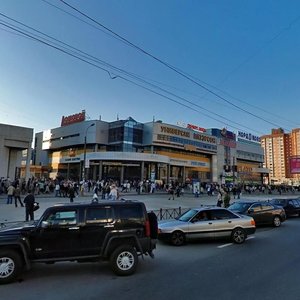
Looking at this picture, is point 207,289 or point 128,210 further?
point 128,210

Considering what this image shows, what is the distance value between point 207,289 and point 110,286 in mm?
1956

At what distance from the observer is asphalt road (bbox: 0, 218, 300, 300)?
594 cm

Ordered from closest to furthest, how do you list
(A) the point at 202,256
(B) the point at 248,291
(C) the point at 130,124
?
(B) the point at 248,291 → (A) the point at 202,256 → (C) the point at 130,124

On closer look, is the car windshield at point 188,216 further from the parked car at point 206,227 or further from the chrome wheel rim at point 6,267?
the chrome wheel rim at point 6,267

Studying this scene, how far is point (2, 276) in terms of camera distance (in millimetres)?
6703

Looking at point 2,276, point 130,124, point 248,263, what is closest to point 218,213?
point 248,263

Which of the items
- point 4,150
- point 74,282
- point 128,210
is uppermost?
point 4,150

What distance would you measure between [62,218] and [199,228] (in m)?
5.57

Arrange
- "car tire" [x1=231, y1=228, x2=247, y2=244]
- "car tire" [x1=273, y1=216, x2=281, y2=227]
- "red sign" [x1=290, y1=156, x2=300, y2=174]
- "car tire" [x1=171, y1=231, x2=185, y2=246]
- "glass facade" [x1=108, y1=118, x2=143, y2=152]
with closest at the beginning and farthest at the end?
1. "car tire" [x1=171, y1=231, x2=185, y2=246]
2. "car tire" [x1=231, y1=228, x2=247, y2=244]
3. "car tire" [x1=273, y1=216, x2=281, y2=227]
4. "red sign" [x1=290, y1=156, x2=300, y2=174]
5. "glass facade" [x1=108, y1=118, x2=143, y2=152]

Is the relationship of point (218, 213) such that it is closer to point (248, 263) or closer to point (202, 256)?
point (202, 256)

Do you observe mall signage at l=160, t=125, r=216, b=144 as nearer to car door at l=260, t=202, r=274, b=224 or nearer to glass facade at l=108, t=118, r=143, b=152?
glass facade at l=108, t=118, r=143, b=152

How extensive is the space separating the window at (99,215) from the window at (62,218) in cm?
31

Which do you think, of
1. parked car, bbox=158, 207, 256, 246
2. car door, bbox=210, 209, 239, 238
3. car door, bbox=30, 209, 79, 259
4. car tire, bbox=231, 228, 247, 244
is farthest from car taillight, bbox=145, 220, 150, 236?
car tire, bbox=231, 228, 247, 244

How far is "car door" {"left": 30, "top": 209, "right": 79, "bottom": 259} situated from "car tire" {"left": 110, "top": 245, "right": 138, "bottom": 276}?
3.06 feet
